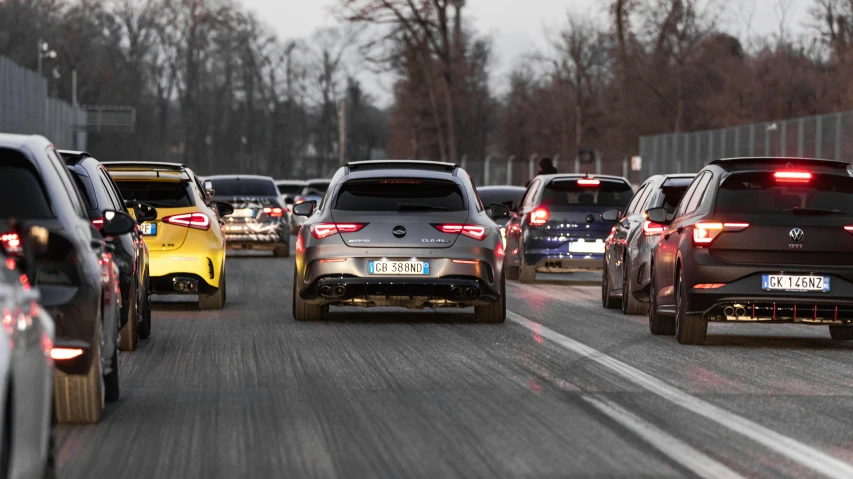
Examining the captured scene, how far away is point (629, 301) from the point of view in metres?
18.5

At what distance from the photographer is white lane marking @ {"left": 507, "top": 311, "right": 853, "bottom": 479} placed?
8094 mm

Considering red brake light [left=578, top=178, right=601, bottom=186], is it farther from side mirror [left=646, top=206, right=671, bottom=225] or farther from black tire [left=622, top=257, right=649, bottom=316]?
side mirror [left=646, top=206, right=671, bottom=225]

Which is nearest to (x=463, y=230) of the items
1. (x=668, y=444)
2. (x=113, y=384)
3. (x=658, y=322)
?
(x=658, y=322)

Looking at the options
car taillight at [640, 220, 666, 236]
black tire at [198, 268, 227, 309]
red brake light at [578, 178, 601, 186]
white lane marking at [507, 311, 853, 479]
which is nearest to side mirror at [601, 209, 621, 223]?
car taillight at [640, 220, 666, 236]

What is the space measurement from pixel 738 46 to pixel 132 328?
319 ft

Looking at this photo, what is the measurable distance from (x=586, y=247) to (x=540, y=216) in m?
0.78

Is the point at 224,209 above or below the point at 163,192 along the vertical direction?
below

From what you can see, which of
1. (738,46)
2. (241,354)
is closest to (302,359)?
(241,354)

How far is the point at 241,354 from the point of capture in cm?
1338

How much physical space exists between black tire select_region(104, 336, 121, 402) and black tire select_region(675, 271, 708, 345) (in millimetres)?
5596

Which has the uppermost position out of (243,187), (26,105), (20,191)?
(26,105)

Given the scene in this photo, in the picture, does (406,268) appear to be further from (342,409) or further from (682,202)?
(342,409)

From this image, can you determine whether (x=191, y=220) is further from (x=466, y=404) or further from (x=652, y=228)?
(x=466, y=404)

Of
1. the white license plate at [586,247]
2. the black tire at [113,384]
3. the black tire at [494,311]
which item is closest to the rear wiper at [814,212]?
Result: the black tire at [494,311]
